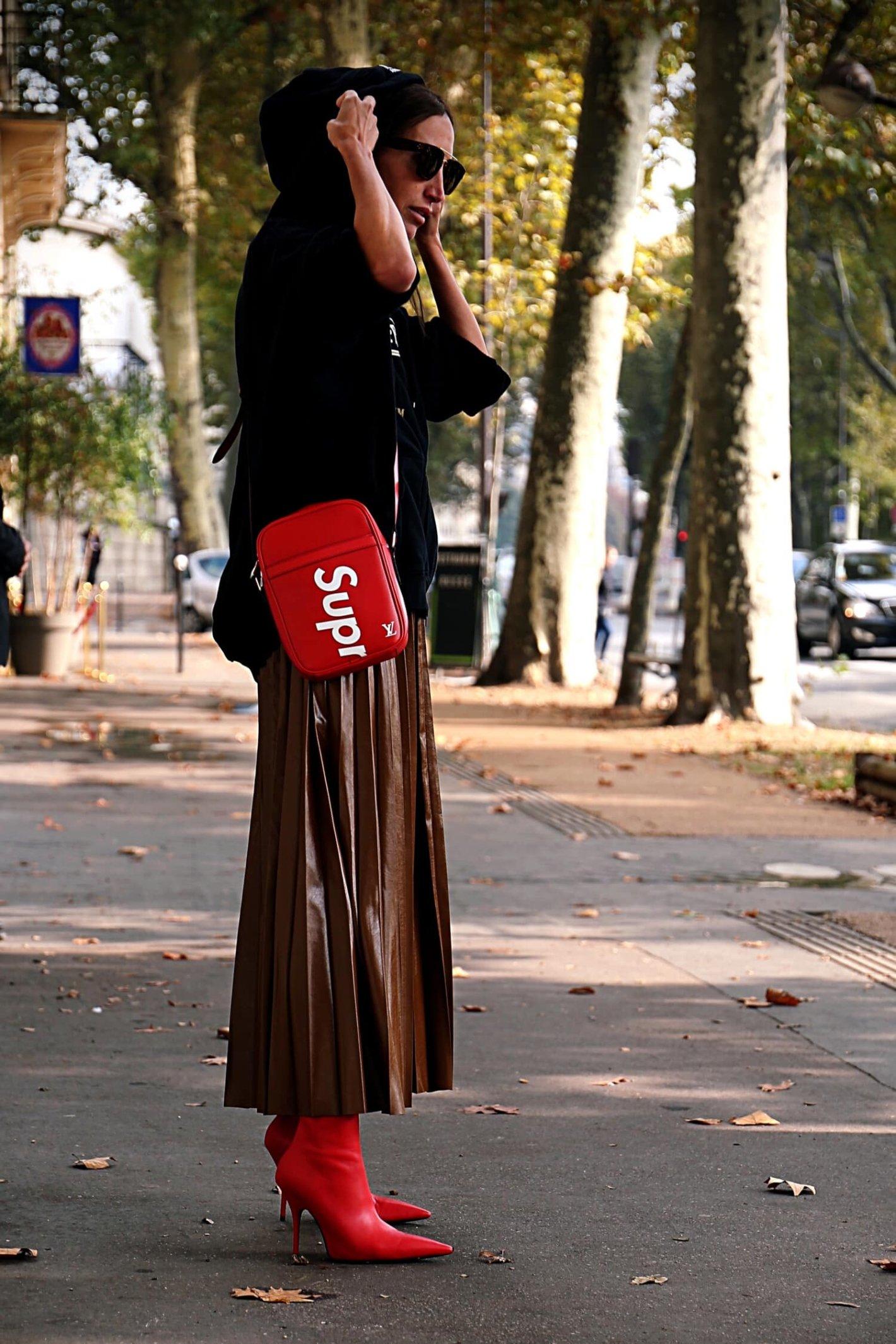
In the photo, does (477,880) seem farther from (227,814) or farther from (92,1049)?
(92,1049)

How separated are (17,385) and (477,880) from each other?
13.9 meters

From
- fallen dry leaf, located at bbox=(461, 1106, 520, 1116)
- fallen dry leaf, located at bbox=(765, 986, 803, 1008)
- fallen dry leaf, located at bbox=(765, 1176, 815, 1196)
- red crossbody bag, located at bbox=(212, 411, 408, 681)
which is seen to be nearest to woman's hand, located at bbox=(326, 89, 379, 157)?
red crossbody bag, located at bbox=(212, 411, 408, 681)

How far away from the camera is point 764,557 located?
15.3 meters

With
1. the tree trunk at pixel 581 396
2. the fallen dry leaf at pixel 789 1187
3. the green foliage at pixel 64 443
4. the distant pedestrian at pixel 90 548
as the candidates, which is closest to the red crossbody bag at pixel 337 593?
the fallen dry leaf at pixel 789 1187

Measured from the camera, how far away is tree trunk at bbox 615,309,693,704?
18.7 m

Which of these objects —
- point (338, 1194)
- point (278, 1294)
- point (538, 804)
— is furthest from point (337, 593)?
point (538, 804)

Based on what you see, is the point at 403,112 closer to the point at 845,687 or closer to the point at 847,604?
the point at 845,687

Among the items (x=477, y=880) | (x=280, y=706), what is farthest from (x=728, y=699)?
(x=280, y=706)

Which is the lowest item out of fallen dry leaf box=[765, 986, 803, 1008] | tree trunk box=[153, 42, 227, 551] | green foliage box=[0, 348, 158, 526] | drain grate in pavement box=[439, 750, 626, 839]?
fallen dry leaf box=[765, 986, 803, 1008]

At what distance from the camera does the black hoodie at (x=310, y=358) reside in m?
3.39

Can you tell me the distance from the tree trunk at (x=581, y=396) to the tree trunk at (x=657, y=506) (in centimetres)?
60

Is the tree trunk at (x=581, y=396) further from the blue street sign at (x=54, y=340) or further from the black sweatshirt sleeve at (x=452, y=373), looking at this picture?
the black sweatshirt sleeve at (x=452, y=373)

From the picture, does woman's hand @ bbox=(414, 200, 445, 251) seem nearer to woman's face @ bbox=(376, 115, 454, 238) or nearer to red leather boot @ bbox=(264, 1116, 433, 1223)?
woman's face @ bbox=(376, 115, 454, 238)

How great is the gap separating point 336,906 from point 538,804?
7944 millimetres
